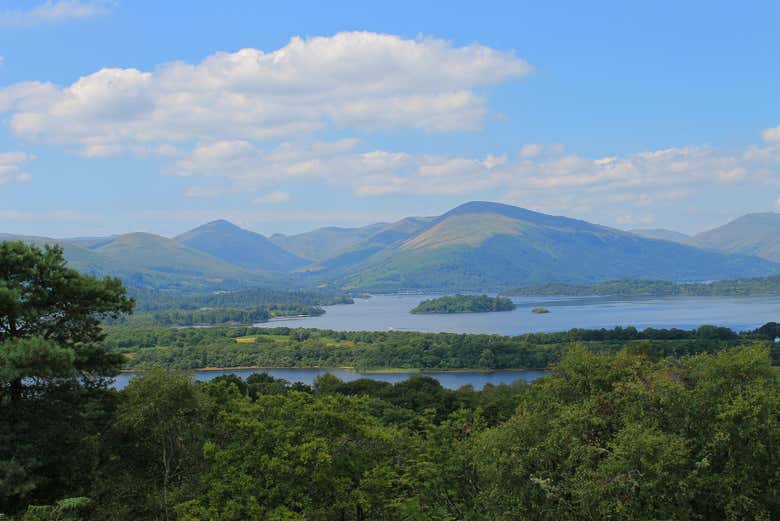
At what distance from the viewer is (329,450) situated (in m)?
11.5

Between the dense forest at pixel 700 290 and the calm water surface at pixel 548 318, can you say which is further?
the dense forest at pixel 700 290

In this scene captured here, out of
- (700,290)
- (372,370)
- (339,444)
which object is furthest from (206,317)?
(700,290)

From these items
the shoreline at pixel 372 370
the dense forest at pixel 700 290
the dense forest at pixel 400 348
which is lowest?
the shoreline at pixel 372 370

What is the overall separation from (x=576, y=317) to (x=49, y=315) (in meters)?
116

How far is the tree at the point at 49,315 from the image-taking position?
1265 centimetres

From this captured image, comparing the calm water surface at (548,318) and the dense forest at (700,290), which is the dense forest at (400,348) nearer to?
the calm water surface at (548,318)

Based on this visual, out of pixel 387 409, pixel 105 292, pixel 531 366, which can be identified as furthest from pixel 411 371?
pixel 105 292

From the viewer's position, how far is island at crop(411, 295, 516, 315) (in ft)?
491

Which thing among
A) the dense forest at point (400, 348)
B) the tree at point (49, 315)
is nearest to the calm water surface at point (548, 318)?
the dense forest at point (400, 348)

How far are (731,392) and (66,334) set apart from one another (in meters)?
14.1

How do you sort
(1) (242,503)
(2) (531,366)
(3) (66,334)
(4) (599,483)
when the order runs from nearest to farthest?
(4) (599,483) < (1) (242,503) < (3) (66,334) < (2) (531,366)

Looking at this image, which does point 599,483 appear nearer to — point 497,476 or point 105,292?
point 497,476

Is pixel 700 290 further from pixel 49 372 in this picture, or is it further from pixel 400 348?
pixel 49 372

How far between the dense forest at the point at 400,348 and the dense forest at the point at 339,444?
57.8 meters
